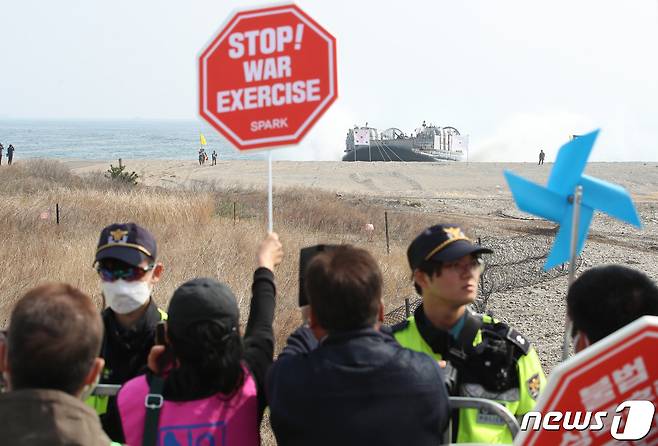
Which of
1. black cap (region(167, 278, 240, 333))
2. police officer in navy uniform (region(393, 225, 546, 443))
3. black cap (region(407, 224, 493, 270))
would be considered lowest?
police officer in navy uniform (region(393, 225, 546, 443))

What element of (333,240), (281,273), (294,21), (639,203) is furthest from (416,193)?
(294,21)

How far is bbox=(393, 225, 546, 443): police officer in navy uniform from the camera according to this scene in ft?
9.45

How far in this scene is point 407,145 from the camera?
6888 centimetres

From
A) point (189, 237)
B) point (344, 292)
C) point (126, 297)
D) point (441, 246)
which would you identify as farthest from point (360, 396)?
point (189, 237)

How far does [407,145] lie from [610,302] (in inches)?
2640

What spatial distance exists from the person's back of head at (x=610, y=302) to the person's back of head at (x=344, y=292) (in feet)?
2.26

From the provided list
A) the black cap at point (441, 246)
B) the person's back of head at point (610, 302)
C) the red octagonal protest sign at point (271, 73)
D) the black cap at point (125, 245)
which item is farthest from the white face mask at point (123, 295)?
the person's back of head at point (610, 302)

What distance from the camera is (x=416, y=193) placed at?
3541cm

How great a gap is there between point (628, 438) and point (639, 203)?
31.1 metres

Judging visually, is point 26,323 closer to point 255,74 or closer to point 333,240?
point 255,74

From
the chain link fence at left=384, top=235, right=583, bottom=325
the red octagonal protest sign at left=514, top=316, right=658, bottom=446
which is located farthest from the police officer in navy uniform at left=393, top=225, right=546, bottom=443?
the chain link fence at left=384, top=235, right=583, bottom=325

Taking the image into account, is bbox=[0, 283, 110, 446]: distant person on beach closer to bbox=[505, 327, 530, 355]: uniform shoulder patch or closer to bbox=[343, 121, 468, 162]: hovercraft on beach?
bbox=[505, 327, 530, 355]: uniform shoulder patch

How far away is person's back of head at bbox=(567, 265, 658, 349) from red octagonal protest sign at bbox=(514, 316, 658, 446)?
0.77 m

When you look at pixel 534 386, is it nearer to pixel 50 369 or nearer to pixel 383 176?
pixel 50 369
